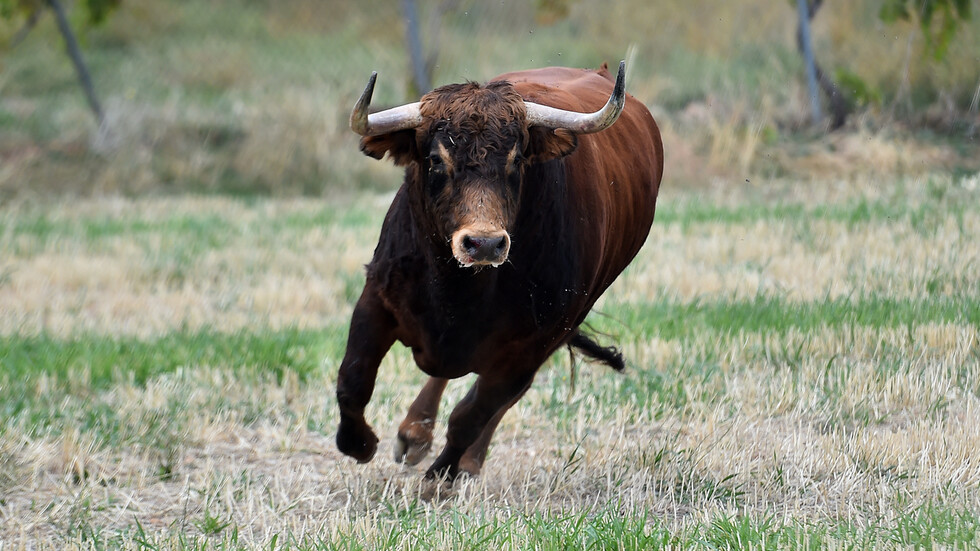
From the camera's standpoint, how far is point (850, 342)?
6602mm

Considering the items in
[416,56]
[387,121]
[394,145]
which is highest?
[387,121]

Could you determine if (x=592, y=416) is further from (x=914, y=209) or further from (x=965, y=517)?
(x=914, y=209)

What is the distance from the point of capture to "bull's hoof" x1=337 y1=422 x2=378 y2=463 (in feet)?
15.8

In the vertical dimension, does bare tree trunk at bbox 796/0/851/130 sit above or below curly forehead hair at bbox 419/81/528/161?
below

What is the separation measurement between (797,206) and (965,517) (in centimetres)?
770

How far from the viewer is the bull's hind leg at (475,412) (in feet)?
15.4

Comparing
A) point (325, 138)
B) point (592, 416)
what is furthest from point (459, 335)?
point (325, 138)

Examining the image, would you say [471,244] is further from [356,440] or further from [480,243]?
[356,440]

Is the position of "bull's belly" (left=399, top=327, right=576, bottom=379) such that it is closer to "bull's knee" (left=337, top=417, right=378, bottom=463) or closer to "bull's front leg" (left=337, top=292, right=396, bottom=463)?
"bull's front leg" (left=337, top=292, right=396, bottom=463)

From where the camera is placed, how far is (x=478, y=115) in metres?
4.20

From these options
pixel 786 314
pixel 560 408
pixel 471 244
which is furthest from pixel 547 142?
pixel 786 314

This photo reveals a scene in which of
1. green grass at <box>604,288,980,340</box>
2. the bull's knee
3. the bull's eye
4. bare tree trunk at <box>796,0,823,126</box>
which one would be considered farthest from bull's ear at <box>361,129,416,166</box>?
bare tree trunk at <box>796,0,823,126</box>

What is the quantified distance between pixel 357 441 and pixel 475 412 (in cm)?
52

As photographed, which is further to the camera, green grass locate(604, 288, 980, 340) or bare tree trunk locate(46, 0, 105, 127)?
bare tree trunk locate(46, 0, 105, 127)
